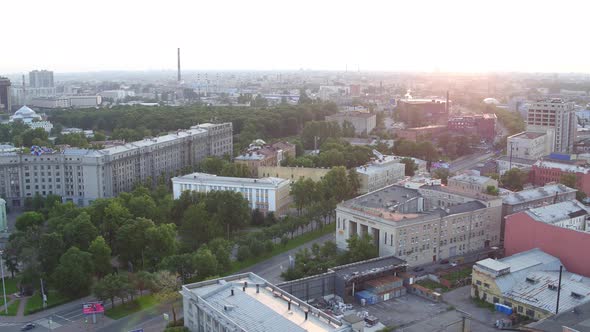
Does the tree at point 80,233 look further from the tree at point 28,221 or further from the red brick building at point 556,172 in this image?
the red brick building at point 556,172

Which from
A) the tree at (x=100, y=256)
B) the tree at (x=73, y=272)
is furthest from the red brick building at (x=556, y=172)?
the tree at (x=73, y=272)

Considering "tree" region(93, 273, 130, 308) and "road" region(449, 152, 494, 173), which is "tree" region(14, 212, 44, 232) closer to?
"tree" region(93, 273, 130, 308)

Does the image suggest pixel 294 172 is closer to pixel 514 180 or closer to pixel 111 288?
pixel 514 180

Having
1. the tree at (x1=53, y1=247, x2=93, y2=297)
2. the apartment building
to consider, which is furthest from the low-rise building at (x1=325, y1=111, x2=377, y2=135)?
the tree at (x1=53, y1=247, x2=93, y2=297)

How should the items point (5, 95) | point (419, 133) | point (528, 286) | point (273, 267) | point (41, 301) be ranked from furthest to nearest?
point (5, 95)
point (419, 133)
point (273, 267)
point (41, 301)
point (528, 286)

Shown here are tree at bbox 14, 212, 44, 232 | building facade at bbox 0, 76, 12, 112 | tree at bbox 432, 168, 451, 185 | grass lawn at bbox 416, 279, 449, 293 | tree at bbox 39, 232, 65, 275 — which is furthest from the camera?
building facade at bbox 0, 76, 12, 112

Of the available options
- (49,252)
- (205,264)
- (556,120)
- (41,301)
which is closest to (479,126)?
(556,120)
